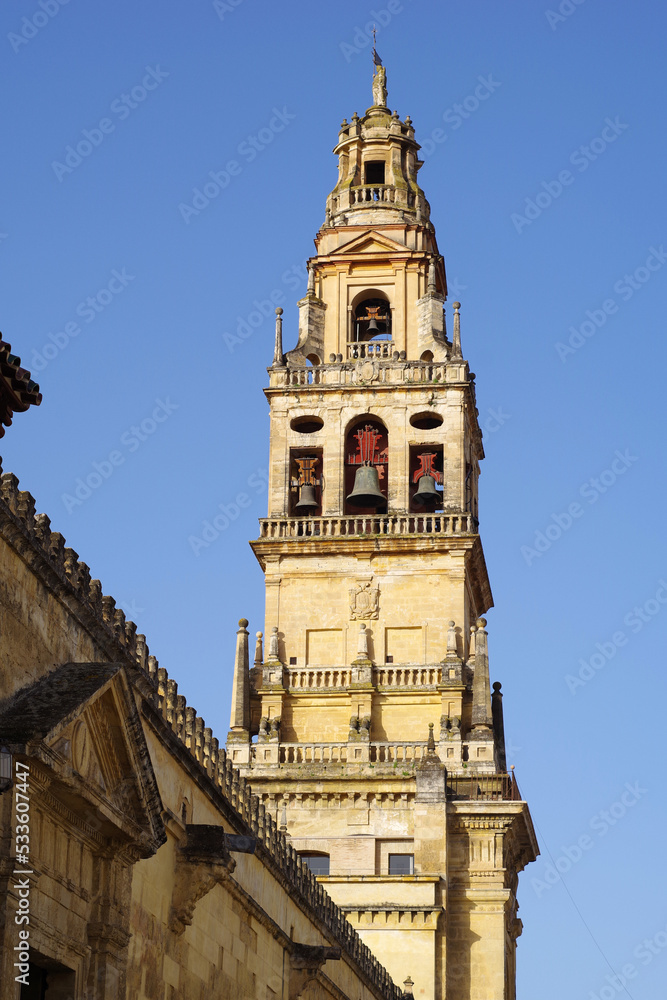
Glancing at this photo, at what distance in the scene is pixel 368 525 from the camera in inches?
1849

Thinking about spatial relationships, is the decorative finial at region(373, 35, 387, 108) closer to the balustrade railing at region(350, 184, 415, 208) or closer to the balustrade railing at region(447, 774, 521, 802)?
the balustrade railing at region(350, 184, 415, 208)

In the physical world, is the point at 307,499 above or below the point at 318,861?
above

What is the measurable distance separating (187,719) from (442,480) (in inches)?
990

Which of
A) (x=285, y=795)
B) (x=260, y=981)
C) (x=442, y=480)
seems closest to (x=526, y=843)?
(x=285, y=795)

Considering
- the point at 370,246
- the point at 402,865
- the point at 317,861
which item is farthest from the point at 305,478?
the point at 402,865

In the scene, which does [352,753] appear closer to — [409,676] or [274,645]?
[409,676]

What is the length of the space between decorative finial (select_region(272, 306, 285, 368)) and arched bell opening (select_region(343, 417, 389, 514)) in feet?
10.2

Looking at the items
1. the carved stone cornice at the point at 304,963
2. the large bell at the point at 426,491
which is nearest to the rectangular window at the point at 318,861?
the large bell at the point at 426,491

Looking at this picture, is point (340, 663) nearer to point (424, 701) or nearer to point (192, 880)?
point (424, 701)

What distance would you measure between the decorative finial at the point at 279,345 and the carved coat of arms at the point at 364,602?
303 inches

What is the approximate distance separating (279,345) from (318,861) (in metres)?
16.1

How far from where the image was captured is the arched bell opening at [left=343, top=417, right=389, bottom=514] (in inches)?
1864

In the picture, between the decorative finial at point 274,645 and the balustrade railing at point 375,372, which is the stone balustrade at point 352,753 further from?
the balustrade railing at point 375,372

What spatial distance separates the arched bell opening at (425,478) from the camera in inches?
1864
